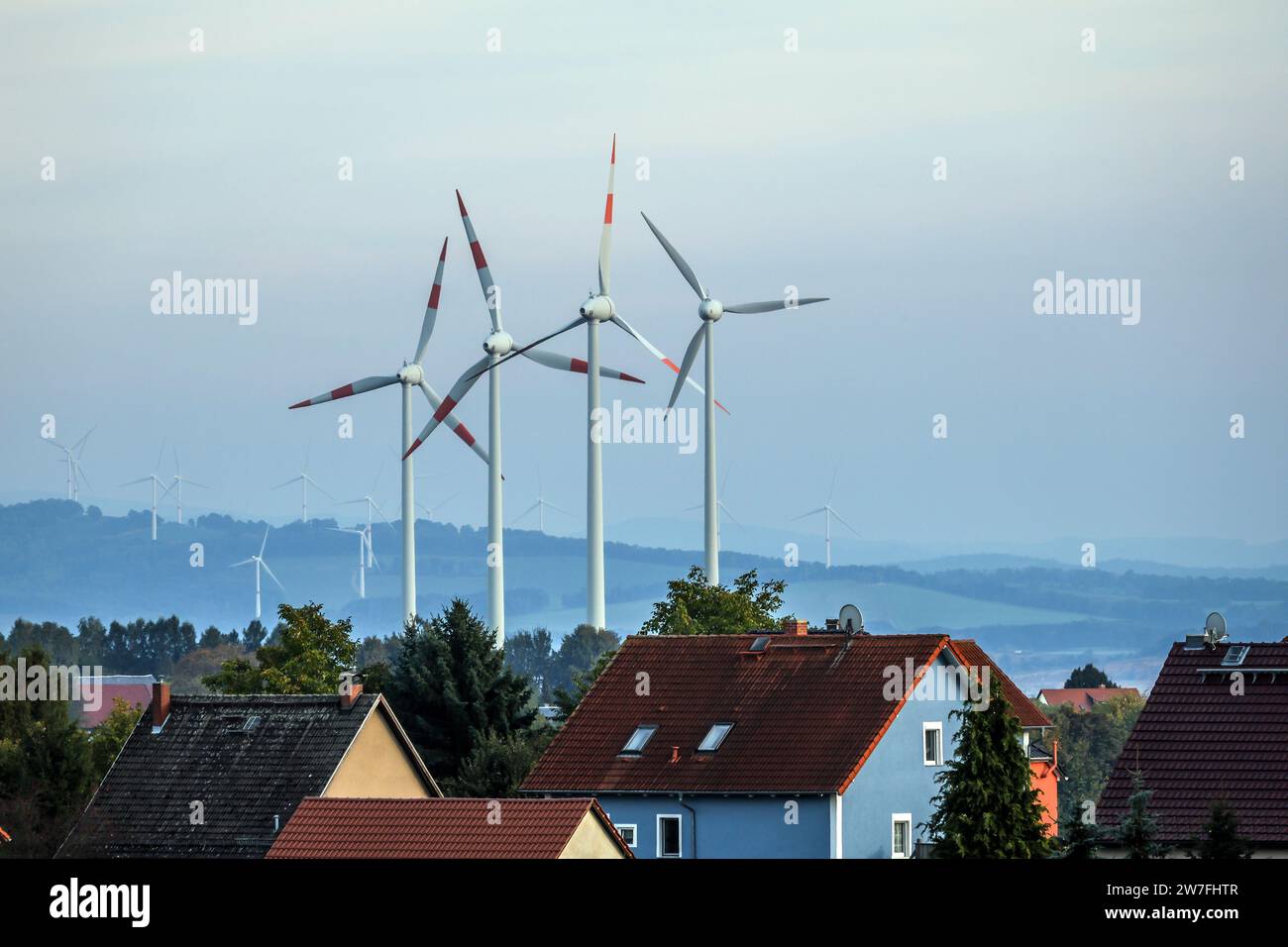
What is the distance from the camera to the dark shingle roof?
55.0m

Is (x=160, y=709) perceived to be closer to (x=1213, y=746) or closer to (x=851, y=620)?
(x=851, y=620)

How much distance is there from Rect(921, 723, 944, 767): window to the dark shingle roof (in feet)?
47.2

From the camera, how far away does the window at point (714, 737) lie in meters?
54.1

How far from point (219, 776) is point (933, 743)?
62.2 feet

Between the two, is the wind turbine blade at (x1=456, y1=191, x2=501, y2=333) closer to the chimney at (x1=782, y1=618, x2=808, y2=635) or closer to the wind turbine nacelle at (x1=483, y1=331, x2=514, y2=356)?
the wind turbine nacelle at (x1=483, y1=331, x2=514, y2=356)

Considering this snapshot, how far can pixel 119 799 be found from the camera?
189 feet

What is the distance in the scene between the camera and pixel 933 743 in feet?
188

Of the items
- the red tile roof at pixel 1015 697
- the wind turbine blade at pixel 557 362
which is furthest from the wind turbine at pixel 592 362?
the red tile roof at pixel 1015 697

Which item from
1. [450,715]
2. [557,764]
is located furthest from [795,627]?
[557,764]

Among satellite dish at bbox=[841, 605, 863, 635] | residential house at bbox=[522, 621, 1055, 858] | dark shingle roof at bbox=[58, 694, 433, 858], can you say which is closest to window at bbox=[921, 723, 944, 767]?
residential house at bbox=[522, 621, 1055, 858]

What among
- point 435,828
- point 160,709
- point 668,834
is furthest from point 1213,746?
point 160,709

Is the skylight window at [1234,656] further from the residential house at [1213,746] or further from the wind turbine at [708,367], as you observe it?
the wind turbine at [708,367]

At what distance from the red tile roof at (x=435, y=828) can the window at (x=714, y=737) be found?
13022 millimetres
